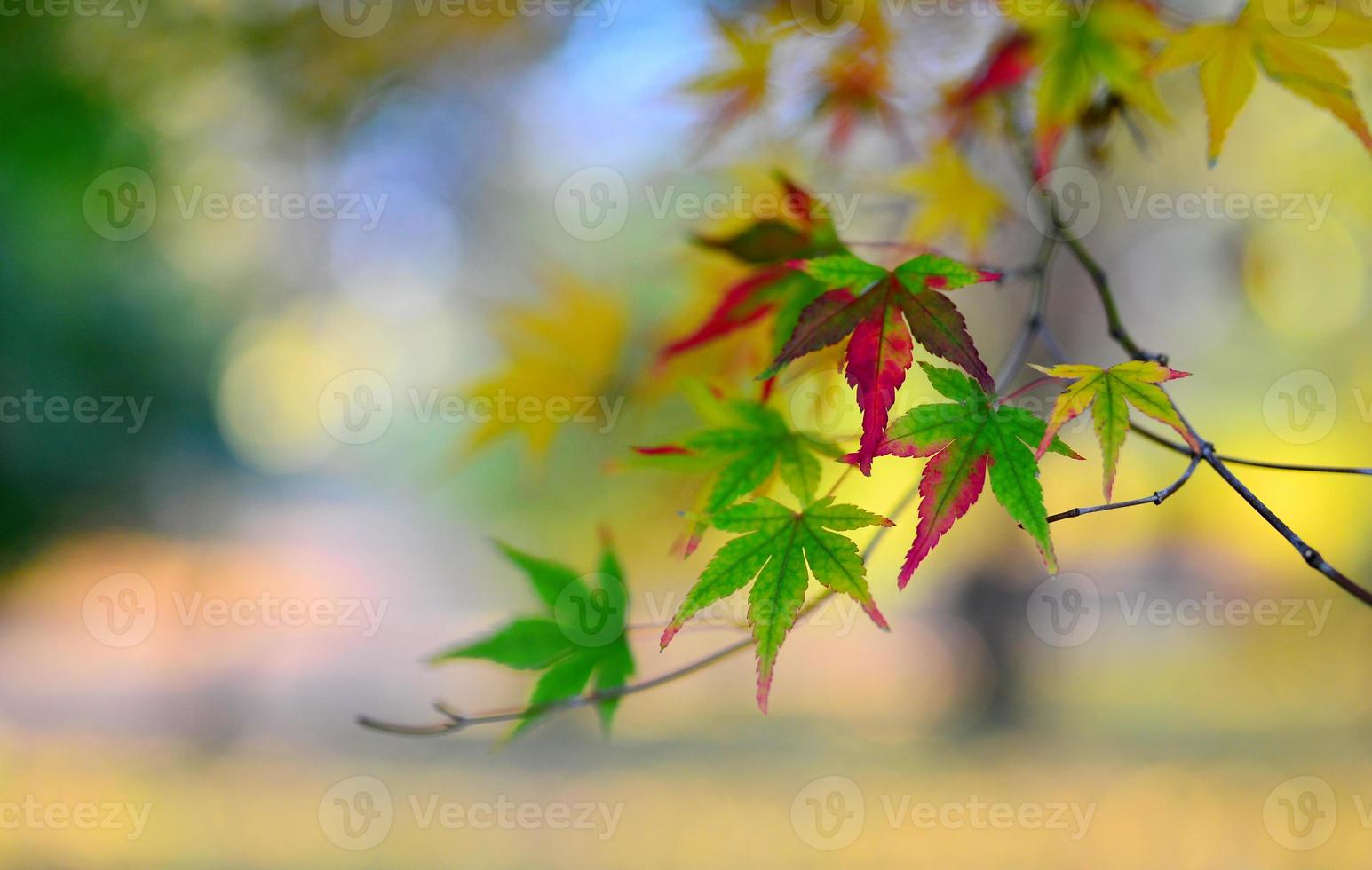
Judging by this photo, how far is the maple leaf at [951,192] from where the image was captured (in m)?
1.07

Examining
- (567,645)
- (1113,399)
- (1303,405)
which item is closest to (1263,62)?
(1113,399)

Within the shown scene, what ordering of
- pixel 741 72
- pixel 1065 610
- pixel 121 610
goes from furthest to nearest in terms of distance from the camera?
pixel 121 610, pixel 1065 610, pixel 741 72

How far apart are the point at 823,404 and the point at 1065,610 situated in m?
3.94

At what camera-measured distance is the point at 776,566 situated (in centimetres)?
54

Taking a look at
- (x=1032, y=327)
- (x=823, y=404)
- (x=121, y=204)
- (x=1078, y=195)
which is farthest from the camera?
(x=121, y=204)

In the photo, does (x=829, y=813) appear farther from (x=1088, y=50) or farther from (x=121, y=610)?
(x=121, y=610)

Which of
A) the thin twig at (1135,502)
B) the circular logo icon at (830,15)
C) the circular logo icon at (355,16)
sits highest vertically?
the circular logo icon at (355,16)

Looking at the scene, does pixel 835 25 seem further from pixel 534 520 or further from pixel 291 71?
pixel 534 520

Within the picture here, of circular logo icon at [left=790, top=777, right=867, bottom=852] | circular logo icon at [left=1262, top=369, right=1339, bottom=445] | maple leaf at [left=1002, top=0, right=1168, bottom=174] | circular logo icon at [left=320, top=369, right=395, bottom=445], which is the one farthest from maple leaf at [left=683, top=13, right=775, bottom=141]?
circular logo icon at [left=320, top=369, right=395, bottom=445]

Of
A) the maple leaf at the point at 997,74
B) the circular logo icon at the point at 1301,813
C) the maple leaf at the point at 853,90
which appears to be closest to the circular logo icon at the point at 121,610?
the circular logo icon at the point at 1301,813

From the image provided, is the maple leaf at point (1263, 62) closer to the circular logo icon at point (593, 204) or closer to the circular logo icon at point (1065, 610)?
the circular logo icon at point (1065, 610)

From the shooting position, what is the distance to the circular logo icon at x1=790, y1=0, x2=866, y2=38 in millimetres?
1071

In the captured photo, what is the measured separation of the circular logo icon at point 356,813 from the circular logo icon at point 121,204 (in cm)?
224

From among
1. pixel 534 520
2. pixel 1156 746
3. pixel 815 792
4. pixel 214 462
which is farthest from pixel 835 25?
pixel 214 462
